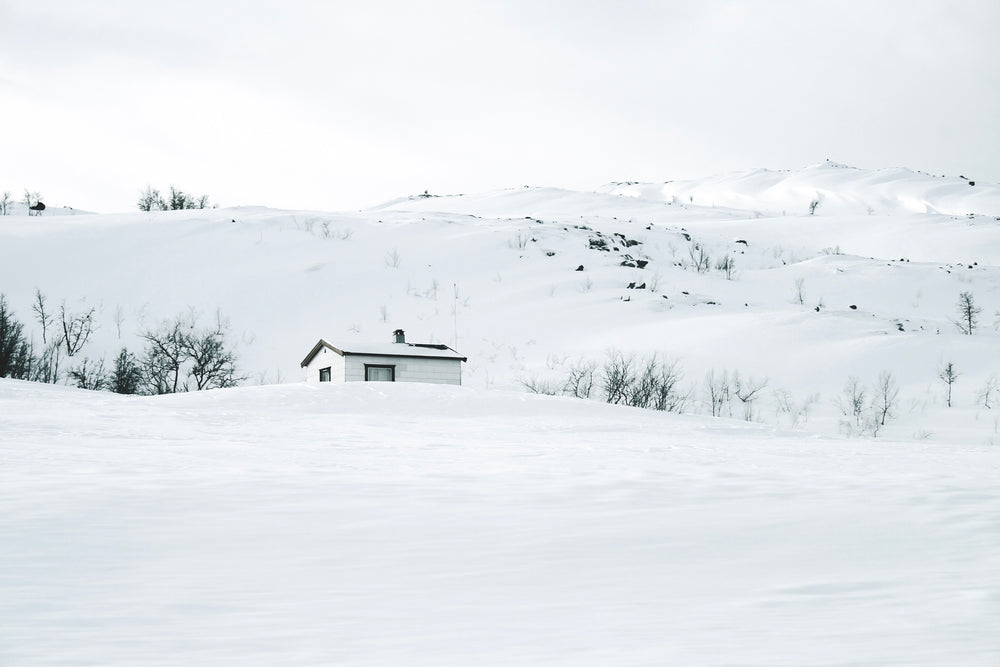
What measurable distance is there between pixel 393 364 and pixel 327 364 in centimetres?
287

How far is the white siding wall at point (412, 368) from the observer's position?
25.1 meters

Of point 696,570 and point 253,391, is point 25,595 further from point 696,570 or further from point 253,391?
point 253,391

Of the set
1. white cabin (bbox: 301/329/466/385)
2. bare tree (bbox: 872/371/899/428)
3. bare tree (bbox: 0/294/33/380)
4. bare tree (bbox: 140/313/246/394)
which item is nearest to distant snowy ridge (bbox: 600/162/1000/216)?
bare tree (bbox: 872/371/899/428)

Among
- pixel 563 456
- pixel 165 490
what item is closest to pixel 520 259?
pixel 563 456

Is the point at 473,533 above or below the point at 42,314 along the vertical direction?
below

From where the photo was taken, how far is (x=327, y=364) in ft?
89.0

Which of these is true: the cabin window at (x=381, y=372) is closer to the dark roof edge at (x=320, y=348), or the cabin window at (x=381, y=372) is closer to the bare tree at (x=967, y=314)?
the dark roof edge at (x=320, y=348)

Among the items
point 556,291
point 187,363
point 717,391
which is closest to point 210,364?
point 187,363

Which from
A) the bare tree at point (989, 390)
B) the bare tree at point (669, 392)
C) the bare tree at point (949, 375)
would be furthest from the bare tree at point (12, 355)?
the bare tree at point (989, 390)

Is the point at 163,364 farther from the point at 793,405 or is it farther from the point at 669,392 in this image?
the point at 793,405

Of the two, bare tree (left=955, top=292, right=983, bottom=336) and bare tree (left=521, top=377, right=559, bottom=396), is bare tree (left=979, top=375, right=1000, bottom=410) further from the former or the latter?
bare tree (left=521, top=377, right=559, bottom=396)

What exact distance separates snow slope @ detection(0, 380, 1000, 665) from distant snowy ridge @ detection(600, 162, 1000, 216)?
73295 millimetres

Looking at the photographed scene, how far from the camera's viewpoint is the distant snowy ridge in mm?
101312

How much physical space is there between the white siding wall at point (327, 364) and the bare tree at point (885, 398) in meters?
16.3
